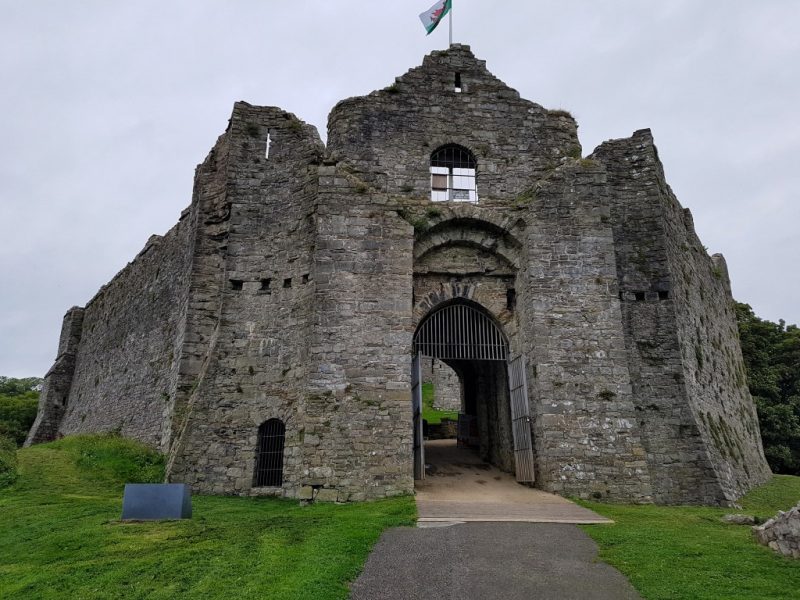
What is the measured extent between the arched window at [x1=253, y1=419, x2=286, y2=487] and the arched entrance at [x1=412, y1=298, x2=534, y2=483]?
3.04 meters

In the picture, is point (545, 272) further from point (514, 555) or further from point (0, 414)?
point (0, 414)

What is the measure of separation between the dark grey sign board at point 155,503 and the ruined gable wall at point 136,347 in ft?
18.0

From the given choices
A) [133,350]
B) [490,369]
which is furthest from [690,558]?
[133,350]

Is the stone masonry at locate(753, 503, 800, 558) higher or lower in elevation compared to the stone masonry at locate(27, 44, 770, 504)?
lower

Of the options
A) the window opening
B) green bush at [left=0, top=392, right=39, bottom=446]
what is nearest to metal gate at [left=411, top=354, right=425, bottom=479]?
the window opening

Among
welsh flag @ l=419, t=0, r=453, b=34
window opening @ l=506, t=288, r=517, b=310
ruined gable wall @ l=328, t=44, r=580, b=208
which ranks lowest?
window opening @ l=506, t=288, r=517, b=310

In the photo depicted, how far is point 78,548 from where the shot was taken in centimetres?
823

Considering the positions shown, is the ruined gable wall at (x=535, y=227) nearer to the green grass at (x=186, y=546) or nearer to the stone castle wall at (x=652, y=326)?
the stone castle wall at (x=652, y=326)

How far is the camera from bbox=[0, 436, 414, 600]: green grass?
21.6 feet

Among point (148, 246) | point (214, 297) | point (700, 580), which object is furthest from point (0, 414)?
point (700, 580)

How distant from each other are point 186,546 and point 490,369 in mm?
10524

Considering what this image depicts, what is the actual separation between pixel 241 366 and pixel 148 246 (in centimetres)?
1110

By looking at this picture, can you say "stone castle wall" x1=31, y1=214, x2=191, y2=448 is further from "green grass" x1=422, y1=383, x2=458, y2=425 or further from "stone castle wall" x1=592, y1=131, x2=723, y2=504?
"green grass" x1=422, y1=383, x2=458, y2=425

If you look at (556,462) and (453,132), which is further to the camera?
(453,132)
